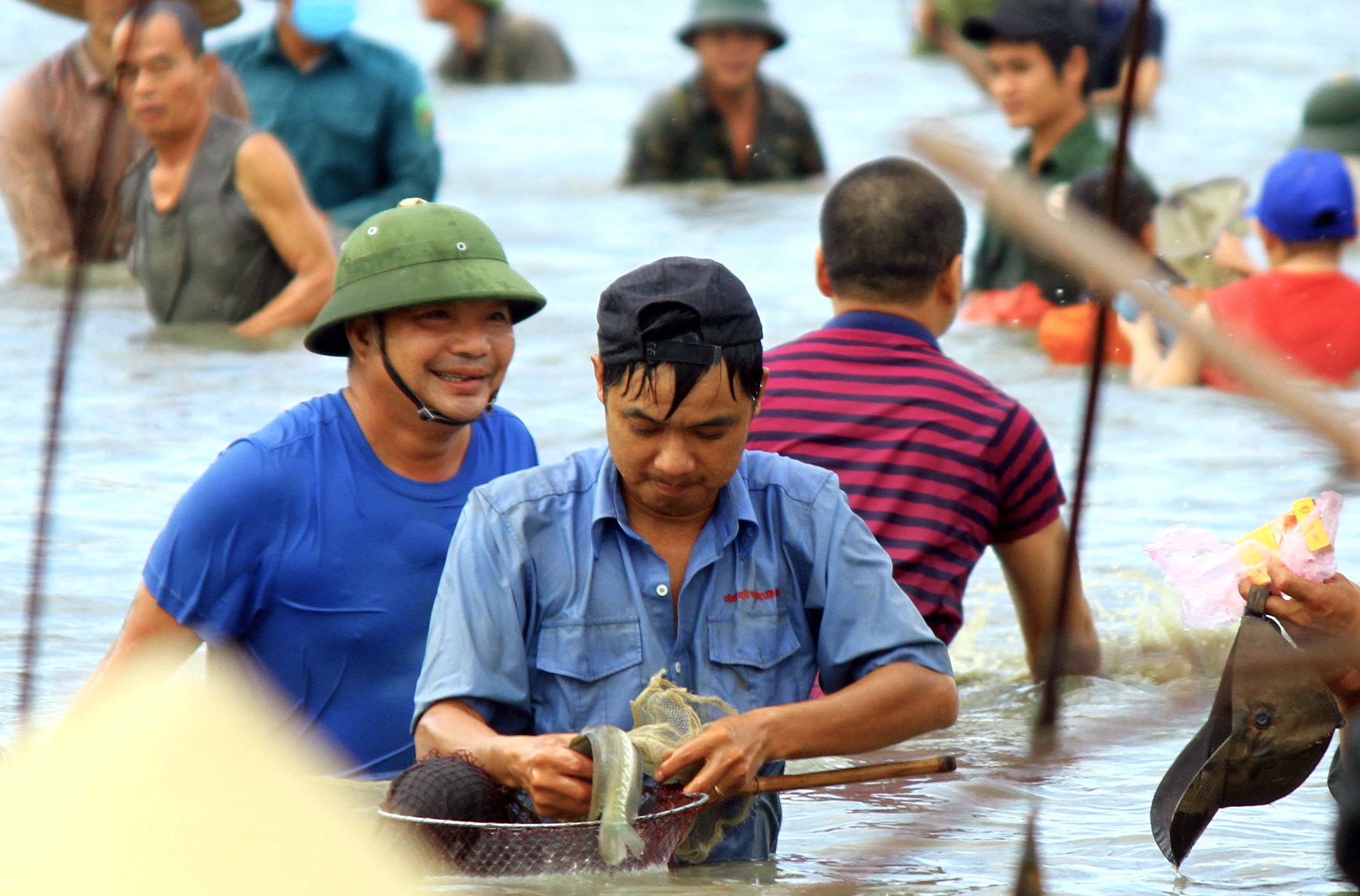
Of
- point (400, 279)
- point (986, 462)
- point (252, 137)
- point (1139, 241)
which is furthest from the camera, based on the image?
point (252, 137)

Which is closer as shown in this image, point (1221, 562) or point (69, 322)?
point (69, 322)

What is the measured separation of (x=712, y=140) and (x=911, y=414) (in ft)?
25.2

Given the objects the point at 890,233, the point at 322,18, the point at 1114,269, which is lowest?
the point at 322,18

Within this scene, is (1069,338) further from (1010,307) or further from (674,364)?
(674,364)

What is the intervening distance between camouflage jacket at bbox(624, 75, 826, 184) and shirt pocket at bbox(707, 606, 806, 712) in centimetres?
839

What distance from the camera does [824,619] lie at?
126 inches

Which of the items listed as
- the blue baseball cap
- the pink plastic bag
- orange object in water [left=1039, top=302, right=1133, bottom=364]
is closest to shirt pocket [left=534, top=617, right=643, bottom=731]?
the pink plastic bag

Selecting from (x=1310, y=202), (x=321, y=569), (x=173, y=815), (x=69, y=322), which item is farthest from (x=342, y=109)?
(x=173, y=815)

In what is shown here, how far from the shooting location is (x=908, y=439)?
14.3ft

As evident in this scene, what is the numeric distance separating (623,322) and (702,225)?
8865 millimetres

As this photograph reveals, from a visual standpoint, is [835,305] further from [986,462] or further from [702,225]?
[702,225]

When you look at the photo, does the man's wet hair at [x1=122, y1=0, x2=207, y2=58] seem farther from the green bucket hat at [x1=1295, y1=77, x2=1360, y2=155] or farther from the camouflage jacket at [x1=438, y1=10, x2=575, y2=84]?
the camouflage jacket at [x1=438, y1=10, x2=575, y2=84]

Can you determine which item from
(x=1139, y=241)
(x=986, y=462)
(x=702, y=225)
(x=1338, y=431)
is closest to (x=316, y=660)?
(x=986, y=462)

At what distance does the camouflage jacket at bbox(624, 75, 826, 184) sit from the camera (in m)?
11.6
